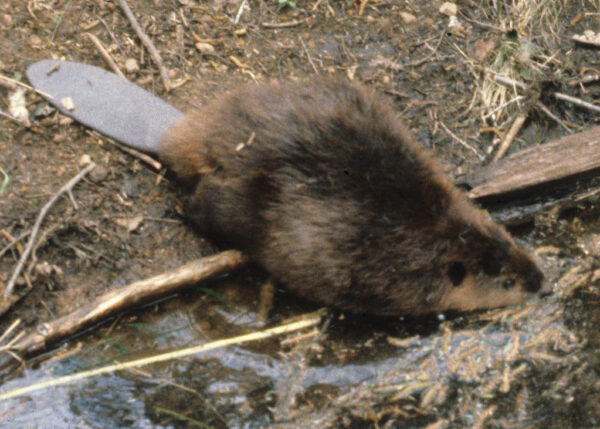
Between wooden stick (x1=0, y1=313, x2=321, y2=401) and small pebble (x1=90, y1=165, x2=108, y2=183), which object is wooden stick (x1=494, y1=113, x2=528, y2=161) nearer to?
wooden stick (x1=0, y1=313, x2=321, y2=401)

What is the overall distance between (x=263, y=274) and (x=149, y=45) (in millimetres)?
1653

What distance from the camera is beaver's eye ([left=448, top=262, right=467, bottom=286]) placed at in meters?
4.13

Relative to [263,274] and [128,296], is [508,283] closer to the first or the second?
[263,274]

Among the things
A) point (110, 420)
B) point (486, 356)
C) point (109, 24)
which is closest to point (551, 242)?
point (486, 356)

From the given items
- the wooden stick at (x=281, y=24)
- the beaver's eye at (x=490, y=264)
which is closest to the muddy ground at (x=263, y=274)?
the wooden stick at (x=281, y=24)

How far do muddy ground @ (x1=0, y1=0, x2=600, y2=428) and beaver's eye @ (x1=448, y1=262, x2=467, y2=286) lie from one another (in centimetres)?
21

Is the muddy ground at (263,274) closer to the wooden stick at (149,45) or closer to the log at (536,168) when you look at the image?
the wooden stick at (149,45)

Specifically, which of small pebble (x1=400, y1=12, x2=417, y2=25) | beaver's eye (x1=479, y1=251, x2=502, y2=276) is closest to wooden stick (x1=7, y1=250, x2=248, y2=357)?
beaver's eye (x1=479, y1=251, x2=502, y2=276)

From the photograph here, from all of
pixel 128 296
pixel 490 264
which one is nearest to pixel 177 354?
pixel 128 296

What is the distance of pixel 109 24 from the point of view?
16.2 feet

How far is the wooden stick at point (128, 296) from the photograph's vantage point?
3691 mm

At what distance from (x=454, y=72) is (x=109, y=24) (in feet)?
7.35

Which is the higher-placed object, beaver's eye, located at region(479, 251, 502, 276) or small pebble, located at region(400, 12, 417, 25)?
small pebble, located at region(400, 12, 417, 25)

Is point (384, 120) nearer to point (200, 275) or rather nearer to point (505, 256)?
point (505, 256)
